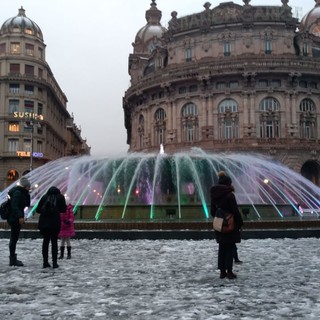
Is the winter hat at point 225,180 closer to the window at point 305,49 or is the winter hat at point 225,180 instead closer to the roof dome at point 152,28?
Result: the window at point 305,49

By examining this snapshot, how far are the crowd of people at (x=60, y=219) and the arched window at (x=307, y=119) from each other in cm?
4941

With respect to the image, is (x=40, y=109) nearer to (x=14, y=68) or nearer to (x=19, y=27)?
(x=14, y=68)

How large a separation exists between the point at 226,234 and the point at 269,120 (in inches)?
1974

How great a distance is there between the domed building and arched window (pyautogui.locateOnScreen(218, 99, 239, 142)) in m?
0.12

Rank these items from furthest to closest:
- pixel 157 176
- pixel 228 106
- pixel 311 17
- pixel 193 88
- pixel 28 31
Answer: pixel 311 17
pixel 28 31
pixel 193 88
pixel 228 106
pixel 157 176

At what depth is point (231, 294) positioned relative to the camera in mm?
7801

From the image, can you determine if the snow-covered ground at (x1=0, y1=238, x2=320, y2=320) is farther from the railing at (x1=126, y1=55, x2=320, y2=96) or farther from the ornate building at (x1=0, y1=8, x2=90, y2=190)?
the ornate building at (x1=0, y1=8, x2=90, y2=190)

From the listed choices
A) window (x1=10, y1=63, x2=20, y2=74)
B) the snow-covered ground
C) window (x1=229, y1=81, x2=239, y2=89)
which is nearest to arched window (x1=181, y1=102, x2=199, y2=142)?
window (x1=229, y1=81, x2=239, y2=89)

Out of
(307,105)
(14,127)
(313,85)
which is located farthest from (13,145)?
(313,85)

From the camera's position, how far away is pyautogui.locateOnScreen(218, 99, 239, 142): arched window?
5759 cm

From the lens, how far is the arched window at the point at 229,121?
5759 centimetres

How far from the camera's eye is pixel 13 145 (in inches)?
2798

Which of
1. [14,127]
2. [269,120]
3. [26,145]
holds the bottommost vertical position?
[26,145]

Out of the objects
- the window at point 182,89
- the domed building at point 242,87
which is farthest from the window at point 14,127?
the window at point 182,89
